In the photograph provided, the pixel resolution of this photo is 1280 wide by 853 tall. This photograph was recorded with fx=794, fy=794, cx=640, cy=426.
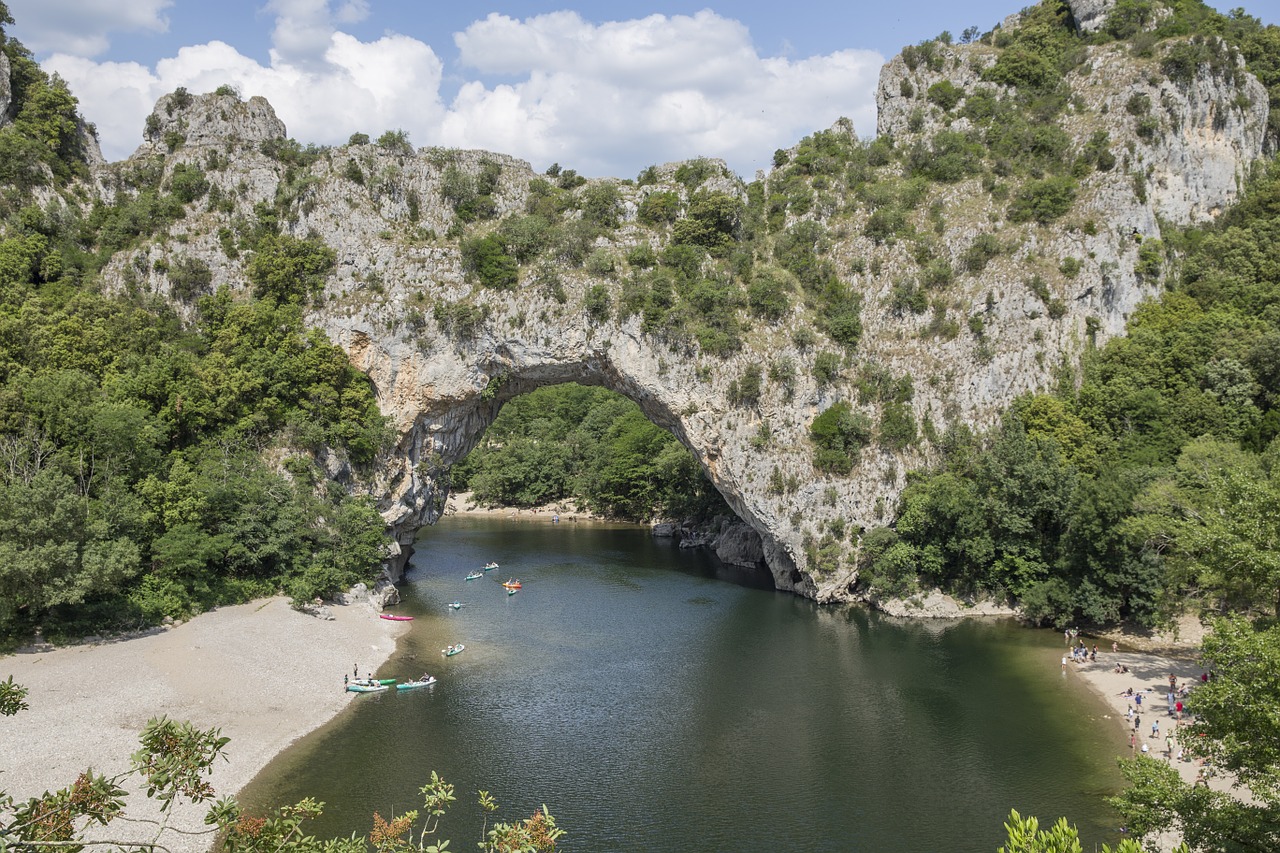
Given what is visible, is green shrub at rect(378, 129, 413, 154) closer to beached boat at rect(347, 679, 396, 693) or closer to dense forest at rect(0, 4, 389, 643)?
dense forest at rect(0, 4, 389, 643)

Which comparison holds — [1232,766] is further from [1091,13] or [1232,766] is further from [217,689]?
[1091,13]

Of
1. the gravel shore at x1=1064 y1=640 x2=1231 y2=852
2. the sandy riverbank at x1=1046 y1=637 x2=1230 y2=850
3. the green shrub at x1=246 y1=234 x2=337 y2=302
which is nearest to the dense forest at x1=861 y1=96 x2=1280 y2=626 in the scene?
the sandy riverbank at x1=1046 y1=637 x2=1230 y2=850

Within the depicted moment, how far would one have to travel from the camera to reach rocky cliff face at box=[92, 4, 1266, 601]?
5094 centimetres

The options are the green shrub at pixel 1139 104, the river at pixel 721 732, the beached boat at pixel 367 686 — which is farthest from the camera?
the green shrub at pixel 1139 104

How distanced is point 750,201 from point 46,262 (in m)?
47.9

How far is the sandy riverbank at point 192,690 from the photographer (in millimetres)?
25328

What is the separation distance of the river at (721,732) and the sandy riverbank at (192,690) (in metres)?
1.74

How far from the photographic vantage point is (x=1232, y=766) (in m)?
16.5

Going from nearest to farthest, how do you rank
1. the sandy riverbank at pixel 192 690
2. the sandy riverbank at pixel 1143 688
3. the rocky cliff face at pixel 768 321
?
the sandy riverbank at pixel 192 690
the sandy riverbank at pixel 1143 688
the rocky cliff face at pixel 768 321

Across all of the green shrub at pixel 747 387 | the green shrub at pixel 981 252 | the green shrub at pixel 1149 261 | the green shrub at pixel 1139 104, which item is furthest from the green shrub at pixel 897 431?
the green shrub at pixel 1139 104

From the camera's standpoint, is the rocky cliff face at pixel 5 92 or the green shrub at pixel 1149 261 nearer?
the green shrub at pixel 1149 261

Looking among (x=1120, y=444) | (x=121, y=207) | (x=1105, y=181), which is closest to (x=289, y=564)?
(x=121, y=207)

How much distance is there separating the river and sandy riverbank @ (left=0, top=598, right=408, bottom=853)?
174 centimetres

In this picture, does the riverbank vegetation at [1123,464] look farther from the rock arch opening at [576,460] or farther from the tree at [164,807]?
the tree at [164,807]
